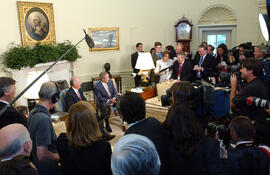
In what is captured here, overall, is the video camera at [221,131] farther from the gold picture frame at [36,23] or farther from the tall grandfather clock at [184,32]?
the tall grandfather clock at [184,32]

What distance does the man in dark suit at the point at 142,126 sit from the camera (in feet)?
5.79

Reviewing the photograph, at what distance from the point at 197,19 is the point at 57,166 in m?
8.69

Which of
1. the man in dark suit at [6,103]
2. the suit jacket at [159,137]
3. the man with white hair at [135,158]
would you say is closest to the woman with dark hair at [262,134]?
the suit jacket at [159,137]

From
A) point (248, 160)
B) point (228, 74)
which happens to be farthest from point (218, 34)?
point (248, 160)

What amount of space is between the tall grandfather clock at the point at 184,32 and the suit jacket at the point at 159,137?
782 centimetres

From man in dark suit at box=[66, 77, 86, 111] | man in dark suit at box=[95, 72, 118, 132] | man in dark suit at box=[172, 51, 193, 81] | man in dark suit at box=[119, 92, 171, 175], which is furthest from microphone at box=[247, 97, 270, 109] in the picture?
man in dark suit at box=[95, 72, 118, 132]

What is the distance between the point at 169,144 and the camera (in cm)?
175

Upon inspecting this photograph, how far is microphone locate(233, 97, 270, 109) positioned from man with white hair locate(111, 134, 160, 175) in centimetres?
199

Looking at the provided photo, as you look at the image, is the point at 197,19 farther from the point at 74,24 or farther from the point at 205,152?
the point at 205,152

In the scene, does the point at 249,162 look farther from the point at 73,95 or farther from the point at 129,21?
the point at 129,21

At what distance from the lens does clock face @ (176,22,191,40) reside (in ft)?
29.8

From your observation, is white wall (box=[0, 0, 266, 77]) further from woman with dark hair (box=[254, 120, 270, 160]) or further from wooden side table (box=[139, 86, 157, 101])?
woman with dark hair (box=[254, 120, 270, 160])

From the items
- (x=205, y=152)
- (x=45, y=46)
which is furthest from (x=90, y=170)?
(x=45, y=46)

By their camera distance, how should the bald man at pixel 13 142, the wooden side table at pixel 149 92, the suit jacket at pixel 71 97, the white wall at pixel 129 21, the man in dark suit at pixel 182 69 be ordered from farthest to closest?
the white wall at pixel 129 21 → the man in dark suit at pixel 182 69 → the wooden side table at pixel 149 92 → the suit jacket at pixel 71 97 → the bald man at pixel 13 142
